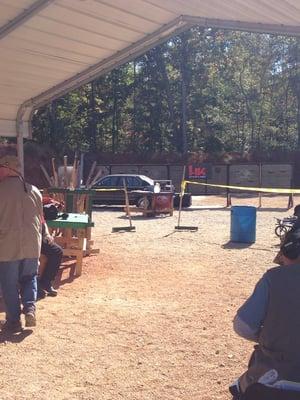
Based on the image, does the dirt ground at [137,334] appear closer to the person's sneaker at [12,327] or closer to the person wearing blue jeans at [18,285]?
the person's sneaker at [12,327]

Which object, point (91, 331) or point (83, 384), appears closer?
point (83, 384)

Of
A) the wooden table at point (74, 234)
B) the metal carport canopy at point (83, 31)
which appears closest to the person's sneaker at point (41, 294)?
the wooden table at point (74, 234)

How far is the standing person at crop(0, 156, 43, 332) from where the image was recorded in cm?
573

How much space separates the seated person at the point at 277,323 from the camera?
269 cm

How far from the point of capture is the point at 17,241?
574 cm

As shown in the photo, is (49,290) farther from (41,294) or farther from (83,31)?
(83,31)

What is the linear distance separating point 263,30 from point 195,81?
45613 mm

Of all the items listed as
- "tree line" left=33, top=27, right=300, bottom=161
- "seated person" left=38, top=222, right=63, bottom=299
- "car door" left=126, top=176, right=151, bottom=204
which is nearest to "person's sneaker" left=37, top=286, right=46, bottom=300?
"seated person" left=38, top=222, right=63, bottom=299

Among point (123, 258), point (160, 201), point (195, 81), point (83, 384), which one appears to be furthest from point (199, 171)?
point (83, 384)

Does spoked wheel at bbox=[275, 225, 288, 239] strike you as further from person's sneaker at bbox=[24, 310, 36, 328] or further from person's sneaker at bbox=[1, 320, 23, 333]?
person's sneaker at bbox=[1, 320, 23, 333]

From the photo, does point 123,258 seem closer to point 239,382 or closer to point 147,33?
point 147,33

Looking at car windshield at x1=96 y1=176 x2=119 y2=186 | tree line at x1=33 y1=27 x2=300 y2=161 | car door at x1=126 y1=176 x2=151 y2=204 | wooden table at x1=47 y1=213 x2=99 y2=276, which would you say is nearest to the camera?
wooden table at x1=47 y1=213 x2=99 y2=276

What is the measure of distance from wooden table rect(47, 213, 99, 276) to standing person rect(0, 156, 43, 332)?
2.38 meters

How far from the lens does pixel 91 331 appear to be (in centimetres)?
597
